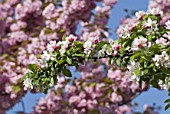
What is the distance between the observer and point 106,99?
29.8ft

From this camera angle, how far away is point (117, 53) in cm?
416

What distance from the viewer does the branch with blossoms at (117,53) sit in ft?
13.1

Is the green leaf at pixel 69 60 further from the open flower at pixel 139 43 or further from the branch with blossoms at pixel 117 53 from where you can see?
the open flower at pixel 139 43

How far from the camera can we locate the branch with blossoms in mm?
4008

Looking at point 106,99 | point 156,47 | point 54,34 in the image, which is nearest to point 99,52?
point 156,47


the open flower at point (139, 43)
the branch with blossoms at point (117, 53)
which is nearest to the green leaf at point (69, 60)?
the branch with blossoms at point (117, 53)

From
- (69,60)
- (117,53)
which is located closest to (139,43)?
(117,53)

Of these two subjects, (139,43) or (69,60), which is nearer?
(139,43)

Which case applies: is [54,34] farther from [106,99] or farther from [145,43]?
[145,43]

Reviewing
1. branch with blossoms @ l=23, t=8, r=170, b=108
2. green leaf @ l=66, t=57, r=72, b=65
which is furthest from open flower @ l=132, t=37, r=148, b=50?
green leaf @ l=66, t=57, r=72, b=65

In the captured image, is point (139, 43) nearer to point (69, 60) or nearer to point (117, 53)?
point (117, 53)

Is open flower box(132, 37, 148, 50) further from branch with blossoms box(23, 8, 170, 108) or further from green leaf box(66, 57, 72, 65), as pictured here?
green leaf box(66, 57, 72, 65)

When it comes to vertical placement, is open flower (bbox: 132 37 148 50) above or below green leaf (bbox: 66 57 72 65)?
above

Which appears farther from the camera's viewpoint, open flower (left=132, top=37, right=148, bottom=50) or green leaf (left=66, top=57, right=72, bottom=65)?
green leaf (left=66, top=57, right=72, bottom=65)
